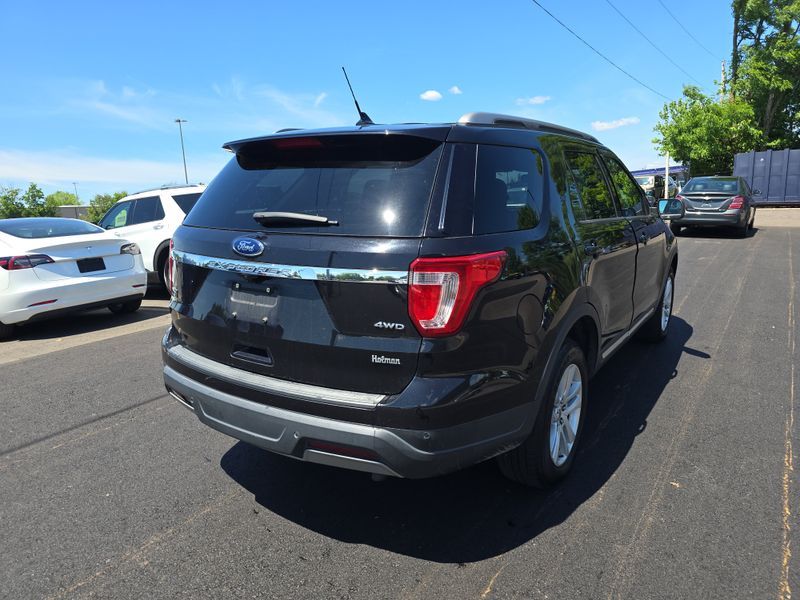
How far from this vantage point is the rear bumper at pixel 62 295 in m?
6.35

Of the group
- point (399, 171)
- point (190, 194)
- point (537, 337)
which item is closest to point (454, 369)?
point (537, 337)

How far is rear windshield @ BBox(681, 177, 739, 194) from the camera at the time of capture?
15.1m

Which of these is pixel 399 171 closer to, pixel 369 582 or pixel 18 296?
pixel 369 582

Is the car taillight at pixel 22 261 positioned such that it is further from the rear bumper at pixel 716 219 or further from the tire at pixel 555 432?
the rear bumper at pixel 716 219

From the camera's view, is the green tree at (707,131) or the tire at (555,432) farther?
the green tree at (707,131)

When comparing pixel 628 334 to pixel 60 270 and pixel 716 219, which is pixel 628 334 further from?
pixel 716 219

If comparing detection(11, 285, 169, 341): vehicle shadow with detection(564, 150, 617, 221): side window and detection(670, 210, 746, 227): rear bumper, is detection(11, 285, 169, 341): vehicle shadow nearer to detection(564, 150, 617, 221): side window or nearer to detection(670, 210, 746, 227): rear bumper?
detection(564, 150, 617, 221): side window

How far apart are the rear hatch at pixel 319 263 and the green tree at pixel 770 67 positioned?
3234 centimetres

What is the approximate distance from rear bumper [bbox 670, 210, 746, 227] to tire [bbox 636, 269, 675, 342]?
983cm

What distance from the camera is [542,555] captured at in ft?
8.20

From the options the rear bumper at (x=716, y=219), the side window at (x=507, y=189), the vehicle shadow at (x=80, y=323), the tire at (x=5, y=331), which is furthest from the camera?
the rear bumper at (x=716, y=219)

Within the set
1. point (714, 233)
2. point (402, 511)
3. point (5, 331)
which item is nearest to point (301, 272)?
point (402, 511)

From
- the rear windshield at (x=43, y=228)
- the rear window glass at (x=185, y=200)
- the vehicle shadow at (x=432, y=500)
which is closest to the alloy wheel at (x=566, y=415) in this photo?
the vehicle shadow at (x=432, y=500)

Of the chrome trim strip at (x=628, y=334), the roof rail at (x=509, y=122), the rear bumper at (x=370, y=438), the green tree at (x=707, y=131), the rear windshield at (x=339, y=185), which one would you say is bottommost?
the chrome trim strip at (x=628, y=334)
